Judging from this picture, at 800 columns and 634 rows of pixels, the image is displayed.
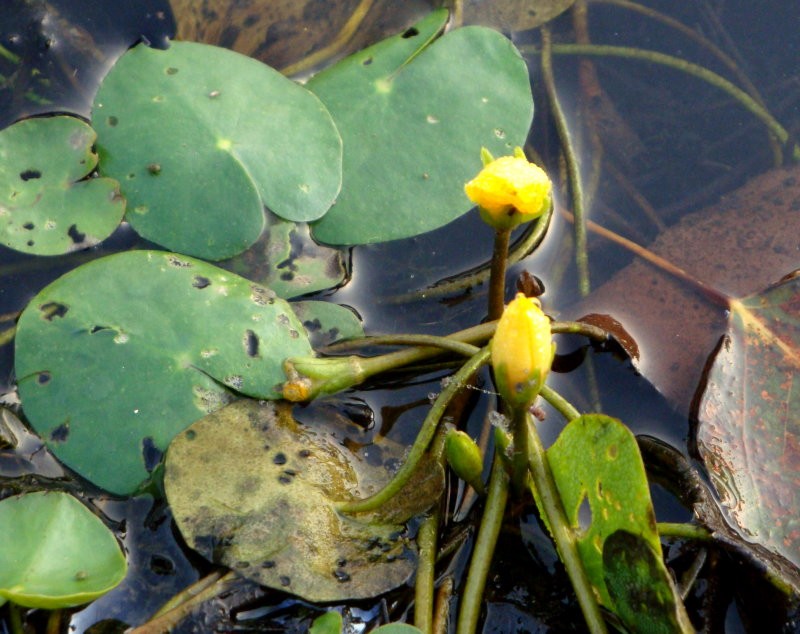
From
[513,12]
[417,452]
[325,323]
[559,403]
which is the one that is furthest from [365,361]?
[513,12]

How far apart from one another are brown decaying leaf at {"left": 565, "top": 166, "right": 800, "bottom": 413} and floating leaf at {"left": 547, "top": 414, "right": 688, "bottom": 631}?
1.53 feet

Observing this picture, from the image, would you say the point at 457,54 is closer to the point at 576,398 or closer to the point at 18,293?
the point at 576,398

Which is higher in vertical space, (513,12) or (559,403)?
(513,12)

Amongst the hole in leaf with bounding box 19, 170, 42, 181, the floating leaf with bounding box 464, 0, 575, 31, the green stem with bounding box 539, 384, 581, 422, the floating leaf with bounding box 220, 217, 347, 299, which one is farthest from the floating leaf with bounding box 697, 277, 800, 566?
the hole in leaf with bounding box 19, 170, 42, 181

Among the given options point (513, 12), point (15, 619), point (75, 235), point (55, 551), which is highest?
point (513, 12)

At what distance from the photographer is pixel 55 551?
1331 millimetres

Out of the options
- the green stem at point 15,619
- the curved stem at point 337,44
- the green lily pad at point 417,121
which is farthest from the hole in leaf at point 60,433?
the curved stem at point 337,44

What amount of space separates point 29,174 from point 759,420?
1.58 meters

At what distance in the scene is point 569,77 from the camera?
2.21m

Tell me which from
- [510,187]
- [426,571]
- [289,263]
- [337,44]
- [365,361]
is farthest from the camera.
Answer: [337,44]

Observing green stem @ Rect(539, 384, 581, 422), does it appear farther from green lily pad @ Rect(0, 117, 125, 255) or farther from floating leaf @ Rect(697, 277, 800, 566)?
Answer: green lily pad @ Rect(0, 117, 125, 255)

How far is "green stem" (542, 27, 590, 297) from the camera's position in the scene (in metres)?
1.94

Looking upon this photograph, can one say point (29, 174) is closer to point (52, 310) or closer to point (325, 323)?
point (52, 310)

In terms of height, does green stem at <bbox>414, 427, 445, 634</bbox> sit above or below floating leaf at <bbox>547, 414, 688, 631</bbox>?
below
